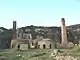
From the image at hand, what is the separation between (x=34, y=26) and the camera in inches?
2174

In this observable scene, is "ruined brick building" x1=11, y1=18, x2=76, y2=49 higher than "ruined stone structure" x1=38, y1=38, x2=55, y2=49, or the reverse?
"ruined brick building" x1=11, y1=18, x2=76, y2=49

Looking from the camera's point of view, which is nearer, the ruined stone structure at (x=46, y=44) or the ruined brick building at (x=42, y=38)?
the ruined stone structure at (x=46, y=44)

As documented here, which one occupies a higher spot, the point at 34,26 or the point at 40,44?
the point at 34,26

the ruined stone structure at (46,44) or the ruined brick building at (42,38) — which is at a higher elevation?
the ruined brick building at (42,38)

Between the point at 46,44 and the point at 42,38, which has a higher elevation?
the point at 42,38

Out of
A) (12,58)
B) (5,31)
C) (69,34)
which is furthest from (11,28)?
(12,58)

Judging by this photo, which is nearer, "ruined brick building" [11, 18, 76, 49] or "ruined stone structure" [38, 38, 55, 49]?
"ruined stone structure" [38, 38, 55, 49]

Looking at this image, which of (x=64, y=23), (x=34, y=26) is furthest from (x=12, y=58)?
(x=34, y=26)

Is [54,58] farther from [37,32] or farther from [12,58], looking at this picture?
[37,32]

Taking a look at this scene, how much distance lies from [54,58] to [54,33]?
34.7 m

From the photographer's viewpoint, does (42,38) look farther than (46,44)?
Yes

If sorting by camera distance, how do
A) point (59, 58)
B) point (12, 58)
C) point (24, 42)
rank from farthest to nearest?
1. point (24, 42)
2. point (59, 58)
3. point (12, 58)

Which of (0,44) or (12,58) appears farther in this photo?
(0,44)

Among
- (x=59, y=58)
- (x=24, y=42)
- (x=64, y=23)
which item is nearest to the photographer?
(x=59, y=58)
